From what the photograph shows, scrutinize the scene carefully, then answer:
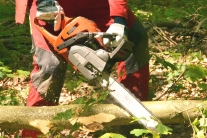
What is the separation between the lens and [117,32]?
2848 mm

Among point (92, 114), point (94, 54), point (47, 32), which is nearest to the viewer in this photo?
point (92, 114)

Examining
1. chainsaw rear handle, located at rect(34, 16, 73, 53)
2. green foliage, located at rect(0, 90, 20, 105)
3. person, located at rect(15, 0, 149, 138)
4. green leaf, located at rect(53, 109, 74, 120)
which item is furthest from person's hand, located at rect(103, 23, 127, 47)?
green foliage, located at rect(0, 90, 20, 105)

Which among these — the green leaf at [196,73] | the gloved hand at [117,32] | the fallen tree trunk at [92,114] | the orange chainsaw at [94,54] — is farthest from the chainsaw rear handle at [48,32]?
the green leaf at [196,73]

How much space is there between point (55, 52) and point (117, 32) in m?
0.58

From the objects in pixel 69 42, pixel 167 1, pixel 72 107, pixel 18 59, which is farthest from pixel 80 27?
pixel 167 1

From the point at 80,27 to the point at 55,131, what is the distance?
2.57 ft

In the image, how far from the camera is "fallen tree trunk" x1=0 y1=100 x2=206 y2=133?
8.79 ft

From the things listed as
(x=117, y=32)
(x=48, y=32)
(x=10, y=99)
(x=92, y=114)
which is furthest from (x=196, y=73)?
(x=10, y=99)

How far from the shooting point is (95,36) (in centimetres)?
277

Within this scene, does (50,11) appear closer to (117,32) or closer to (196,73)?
(117,32)

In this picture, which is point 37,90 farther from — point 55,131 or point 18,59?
point 18,59

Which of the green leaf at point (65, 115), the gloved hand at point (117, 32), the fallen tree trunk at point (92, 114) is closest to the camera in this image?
the green leaf at point (65, 115)

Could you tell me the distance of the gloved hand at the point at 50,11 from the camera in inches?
114

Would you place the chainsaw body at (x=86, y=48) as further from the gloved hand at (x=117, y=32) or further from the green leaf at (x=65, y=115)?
the green leaf at (x=65, y=115)
